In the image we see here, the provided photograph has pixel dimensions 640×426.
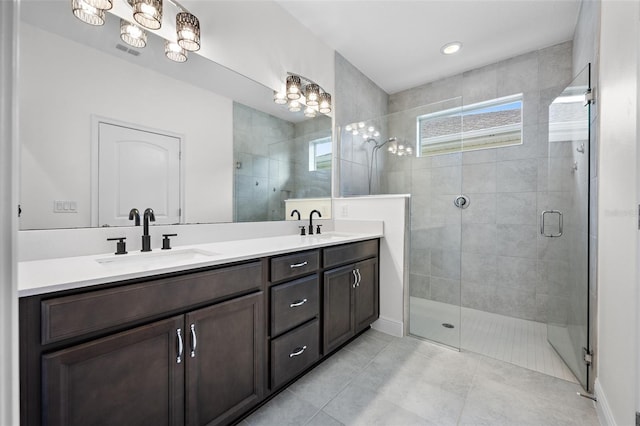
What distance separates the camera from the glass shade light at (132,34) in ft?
4.58

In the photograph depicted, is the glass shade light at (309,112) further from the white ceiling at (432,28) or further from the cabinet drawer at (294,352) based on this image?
the cabinet drawer at (294,352)

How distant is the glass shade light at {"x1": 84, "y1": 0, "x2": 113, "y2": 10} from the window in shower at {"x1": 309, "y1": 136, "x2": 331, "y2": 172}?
159cm

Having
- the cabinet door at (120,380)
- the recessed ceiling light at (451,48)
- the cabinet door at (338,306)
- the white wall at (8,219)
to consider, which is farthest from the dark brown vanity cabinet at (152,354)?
the recessed ceiling light at (451,48)

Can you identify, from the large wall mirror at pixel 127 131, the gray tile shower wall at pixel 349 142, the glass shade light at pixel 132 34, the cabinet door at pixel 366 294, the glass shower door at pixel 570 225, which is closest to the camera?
the large wall mirror at pixel 127 131

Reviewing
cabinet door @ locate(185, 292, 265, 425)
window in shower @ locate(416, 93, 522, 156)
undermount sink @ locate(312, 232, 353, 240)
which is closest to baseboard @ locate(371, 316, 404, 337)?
undermount sink @ locate(312, 232, 353, 240)

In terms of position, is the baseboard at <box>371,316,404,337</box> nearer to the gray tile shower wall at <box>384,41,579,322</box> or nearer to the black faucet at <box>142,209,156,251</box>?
the gray tile shower wall at <box>384,41,579,322</box>

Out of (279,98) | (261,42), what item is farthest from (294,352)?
(261,42)

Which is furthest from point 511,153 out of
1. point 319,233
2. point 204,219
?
point 204,219

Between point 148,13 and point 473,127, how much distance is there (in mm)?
3118

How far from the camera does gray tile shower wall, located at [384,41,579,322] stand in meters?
2.38

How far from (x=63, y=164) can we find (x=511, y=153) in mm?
3580

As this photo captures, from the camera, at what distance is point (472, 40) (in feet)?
8.48

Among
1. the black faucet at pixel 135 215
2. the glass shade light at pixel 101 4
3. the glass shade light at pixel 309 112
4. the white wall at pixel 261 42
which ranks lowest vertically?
the black faucet at pixel 135 215

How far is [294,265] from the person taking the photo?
1.58 meters
